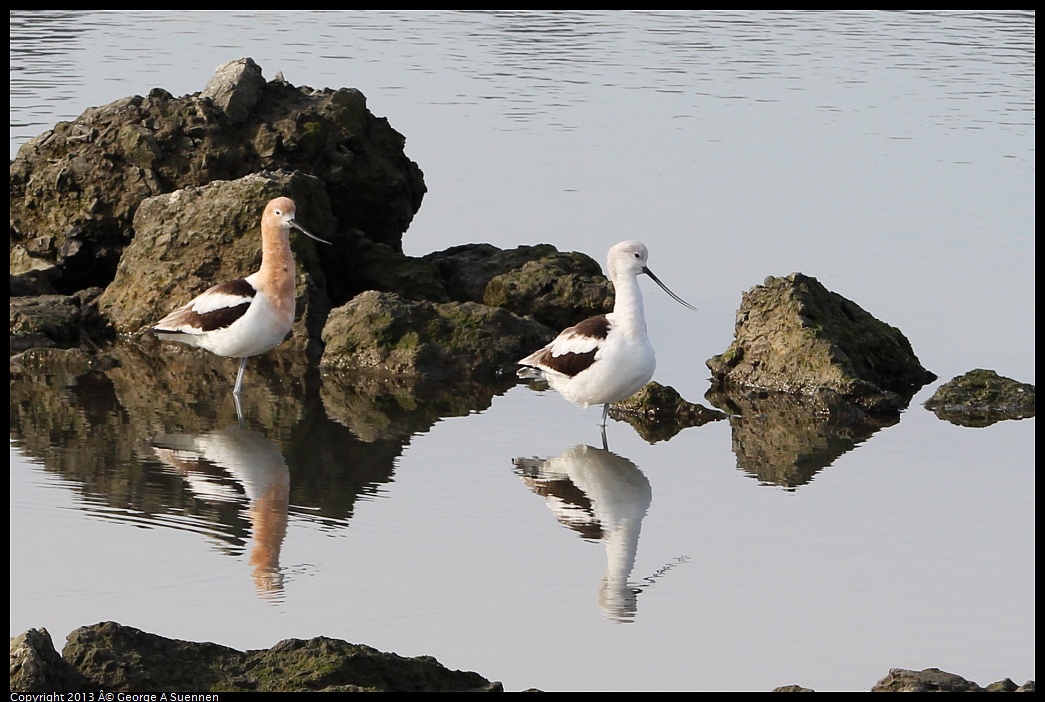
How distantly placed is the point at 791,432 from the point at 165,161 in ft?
24.2

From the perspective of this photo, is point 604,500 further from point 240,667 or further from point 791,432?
point 240,667

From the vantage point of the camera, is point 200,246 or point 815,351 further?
point 200,246

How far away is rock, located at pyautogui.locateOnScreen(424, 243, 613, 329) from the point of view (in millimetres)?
15570

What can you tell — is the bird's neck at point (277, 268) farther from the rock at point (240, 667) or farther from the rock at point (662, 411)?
the rock at point (240, 667)

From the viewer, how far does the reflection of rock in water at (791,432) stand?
11.7 meters

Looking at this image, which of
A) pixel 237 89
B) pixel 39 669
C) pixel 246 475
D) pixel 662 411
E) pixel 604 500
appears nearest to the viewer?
pixel 39 669

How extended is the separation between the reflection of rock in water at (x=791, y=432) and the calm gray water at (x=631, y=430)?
0.17 m

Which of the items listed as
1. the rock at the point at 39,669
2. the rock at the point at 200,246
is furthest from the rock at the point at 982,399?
the rock at the point at 39,669

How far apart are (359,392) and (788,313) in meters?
3.59

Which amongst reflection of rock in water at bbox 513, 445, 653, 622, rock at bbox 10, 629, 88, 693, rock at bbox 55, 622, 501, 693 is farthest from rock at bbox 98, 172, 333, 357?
rock at bbox 10, 629, 88, 693

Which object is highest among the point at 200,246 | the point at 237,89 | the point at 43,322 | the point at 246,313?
the point at 237,89

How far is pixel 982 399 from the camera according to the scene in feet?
43.1

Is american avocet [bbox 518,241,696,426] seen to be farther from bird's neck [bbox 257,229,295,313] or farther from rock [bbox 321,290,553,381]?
bird's neck [bbox 257,229,295,313]

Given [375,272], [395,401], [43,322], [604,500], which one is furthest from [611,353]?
[43,322]
